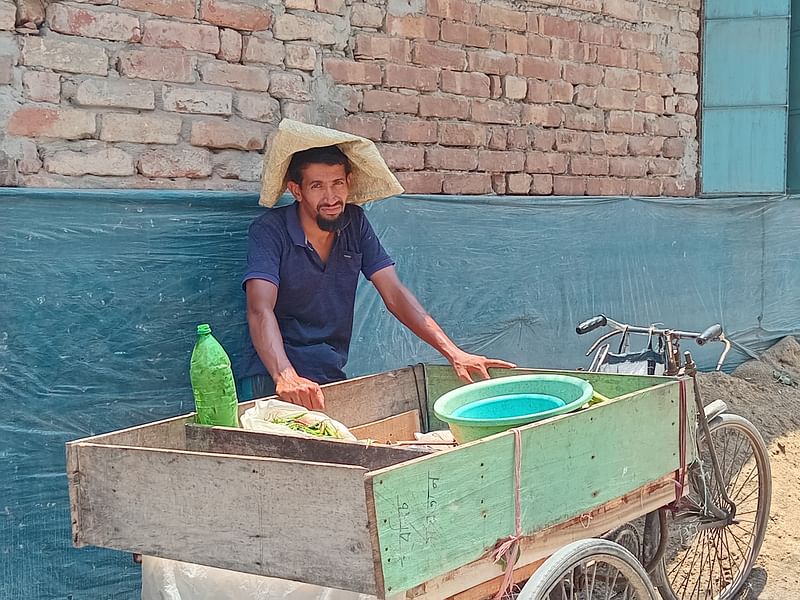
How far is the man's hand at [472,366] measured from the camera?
3.61 metres

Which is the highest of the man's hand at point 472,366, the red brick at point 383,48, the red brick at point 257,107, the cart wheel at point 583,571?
the red brick at point 383,48

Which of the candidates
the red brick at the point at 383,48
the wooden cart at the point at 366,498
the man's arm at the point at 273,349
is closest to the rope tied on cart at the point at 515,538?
the wooden cart at the point at 366,498

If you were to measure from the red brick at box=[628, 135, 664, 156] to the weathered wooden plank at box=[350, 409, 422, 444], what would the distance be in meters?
3.39

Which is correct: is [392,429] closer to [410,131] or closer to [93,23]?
[93,23]

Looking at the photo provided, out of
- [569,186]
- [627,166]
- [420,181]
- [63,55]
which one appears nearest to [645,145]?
[627,166]

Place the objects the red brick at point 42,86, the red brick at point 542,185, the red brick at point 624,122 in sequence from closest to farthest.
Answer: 1. the red brick at point 42,86
2. the red brick at point 542,185
3. the red brick at point 624,122

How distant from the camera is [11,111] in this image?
3.68 metres

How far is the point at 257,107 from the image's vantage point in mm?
4461

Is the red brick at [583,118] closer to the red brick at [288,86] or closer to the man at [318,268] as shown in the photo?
the red brick at [288,86]

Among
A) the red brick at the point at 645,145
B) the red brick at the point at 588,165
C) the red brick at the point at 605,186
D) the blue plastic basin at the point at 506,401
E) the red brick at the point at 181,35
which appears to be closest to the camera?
the blue plastic basin at the point at 506,401

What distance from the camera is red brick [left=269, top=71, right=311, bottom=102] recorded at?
14.9ft

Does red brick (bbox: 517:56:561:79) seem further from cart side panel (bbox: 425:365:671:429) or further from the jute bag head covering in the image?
cart side panel (bbox: 425:365:671:429)

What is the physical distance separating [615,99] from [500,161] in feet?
3.86

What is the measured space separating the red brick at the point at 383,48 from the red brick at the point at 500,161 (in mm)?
Answer: 704
